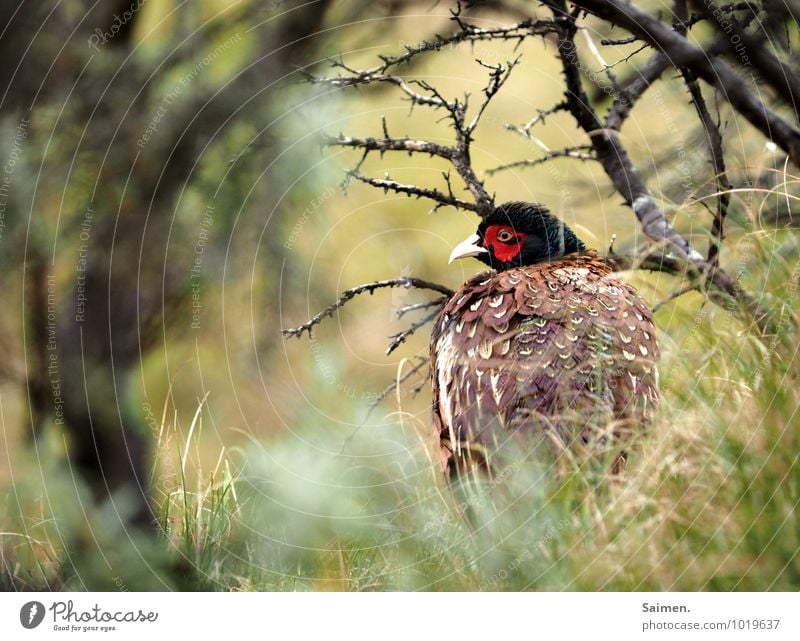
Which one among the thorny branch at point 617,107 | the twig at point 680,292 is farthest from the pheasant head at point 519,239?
the twig at point 680,292

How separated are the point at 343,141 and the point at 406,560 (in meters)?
1.55

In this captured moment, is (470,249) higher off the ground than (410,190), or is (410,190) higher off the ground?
(410,190)

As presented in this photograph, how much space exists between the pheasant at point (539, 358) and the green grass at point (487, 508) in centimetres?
12

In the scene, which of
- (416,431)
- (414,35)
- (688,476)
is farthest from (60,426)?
(688,476)

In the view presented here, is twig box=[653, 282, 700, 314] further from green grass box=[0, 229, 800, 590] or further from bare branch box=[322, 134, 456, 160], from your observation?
bare branch box=[322, 134, 456, 160]

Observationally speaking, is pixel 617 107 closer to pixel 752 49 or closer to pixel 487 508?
pixel 752 49

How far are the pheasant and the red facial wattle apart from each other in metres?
0.05

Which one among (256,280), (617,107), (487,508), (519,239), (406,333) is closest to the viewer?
(487,508)

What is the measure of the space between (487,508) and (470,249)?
1.12m

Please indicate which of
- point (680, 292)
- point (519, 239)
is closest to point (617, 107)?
point (519, 239)

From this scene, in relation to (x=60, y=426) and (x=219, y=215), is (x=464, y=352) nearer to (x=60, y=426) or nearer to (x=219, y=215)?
(x=219, y=215)

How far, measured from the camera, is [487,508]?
2.83 metres

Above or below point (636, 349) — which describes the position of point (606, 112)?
above

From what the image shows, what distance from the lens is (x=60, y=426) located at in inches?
144
